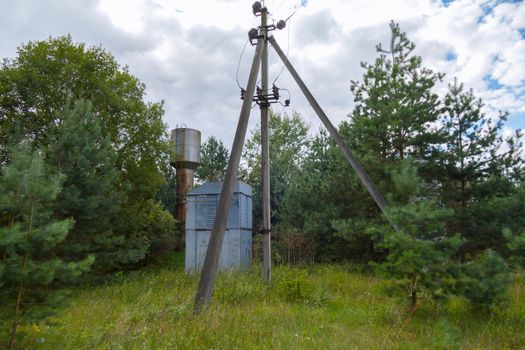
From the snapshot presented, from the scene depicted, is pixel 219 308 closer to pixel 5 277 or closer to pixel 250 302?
pixel 250 302

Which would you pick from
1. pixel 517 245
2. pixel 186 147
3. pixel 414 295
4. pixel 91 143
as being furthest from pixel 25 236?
pixel 186 147

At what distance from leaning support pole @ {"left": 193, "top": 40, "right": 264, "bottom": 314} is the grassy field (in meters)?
0.27

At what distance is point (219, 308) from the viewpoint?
531 cm

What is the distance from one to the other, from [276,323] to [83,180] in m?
6.35

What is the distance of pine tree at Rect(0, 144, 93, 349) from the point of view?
312 centimetres

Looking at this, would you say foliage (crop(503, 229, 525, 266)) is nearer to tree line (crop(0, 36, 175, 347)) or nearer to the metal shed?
tree line (crop(0, 36, 175, 347))

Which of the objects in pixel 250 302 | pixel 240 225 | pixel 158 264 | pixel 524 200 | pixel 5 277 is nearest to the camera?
pixel 5 277

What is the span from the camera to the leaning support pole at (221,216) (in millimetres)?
5336

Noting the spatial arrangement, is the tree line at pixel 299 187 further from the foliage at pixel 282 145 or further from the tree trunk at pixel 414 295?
the foliage at pixel 282 145

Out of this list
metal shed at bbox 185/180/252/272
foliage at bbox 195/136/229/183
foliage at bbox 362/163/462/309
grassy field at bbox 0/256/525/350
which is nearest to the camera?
grassy field at bbox 0/256/525/350

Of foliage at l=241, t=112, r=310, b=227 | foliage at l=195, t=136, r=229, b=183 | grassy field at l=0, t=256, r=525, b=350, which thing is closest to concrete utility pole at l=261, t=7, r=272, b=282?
grassy field at l=0, t=256, r=525, b=350

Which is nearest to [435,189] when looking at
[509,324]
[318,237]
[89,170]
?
[318,237]

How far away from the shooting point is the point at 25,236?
3184 millimetres

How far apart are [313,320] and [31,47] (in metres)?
13.4
